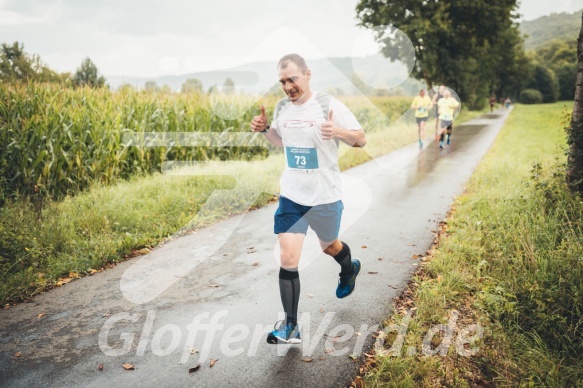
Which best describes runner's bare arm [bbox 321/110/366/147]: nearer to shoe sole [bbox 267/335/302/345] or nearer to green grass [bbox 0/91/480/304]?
shoe sole [bbox 267/335/302/345]

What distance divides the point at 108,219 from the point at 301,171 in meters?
4.02

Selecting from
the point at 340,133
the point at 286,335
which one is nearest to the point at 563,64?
the point at 340,133

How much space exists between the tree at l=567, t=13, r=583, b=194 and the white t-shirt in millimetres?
3806

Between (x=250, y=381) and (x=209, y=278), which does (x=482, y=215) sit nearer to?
(x=209, y=278)

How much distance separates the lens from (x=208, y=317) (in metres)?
3.73

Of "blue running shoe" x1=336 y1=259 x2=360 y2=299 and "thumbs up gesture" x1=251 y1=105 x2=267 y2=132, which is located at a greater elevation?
"thumbs up gesture" x1=251 y1=105 x2=267 y2=132

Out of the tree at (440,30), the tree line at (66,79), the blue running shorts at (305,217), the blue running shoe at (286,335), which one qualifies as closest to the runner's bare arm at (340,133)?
the blue running shorts at (305,217)

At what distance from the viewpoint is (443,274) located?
174 inches

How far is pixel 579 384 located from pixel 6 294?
16.6 ft

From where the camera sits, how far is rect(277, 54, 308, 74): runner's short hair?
318 cm

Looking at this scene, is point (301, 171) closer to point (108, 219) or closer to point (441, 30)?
point (108, 219)

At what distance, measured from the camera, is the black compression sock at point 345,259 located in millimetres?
3817

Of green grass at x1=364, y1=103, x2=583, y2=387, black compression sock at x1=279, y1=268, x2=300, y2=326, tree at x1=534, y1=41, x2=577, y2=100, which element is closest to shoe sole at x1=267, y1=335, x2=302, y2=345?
black compression sock at x1=279, y1=268, x2=300, y2=326

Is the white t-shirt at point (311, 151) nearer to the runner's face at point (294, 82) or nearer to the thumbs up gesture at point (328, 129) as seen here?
the runner's face at point (294, 82)
